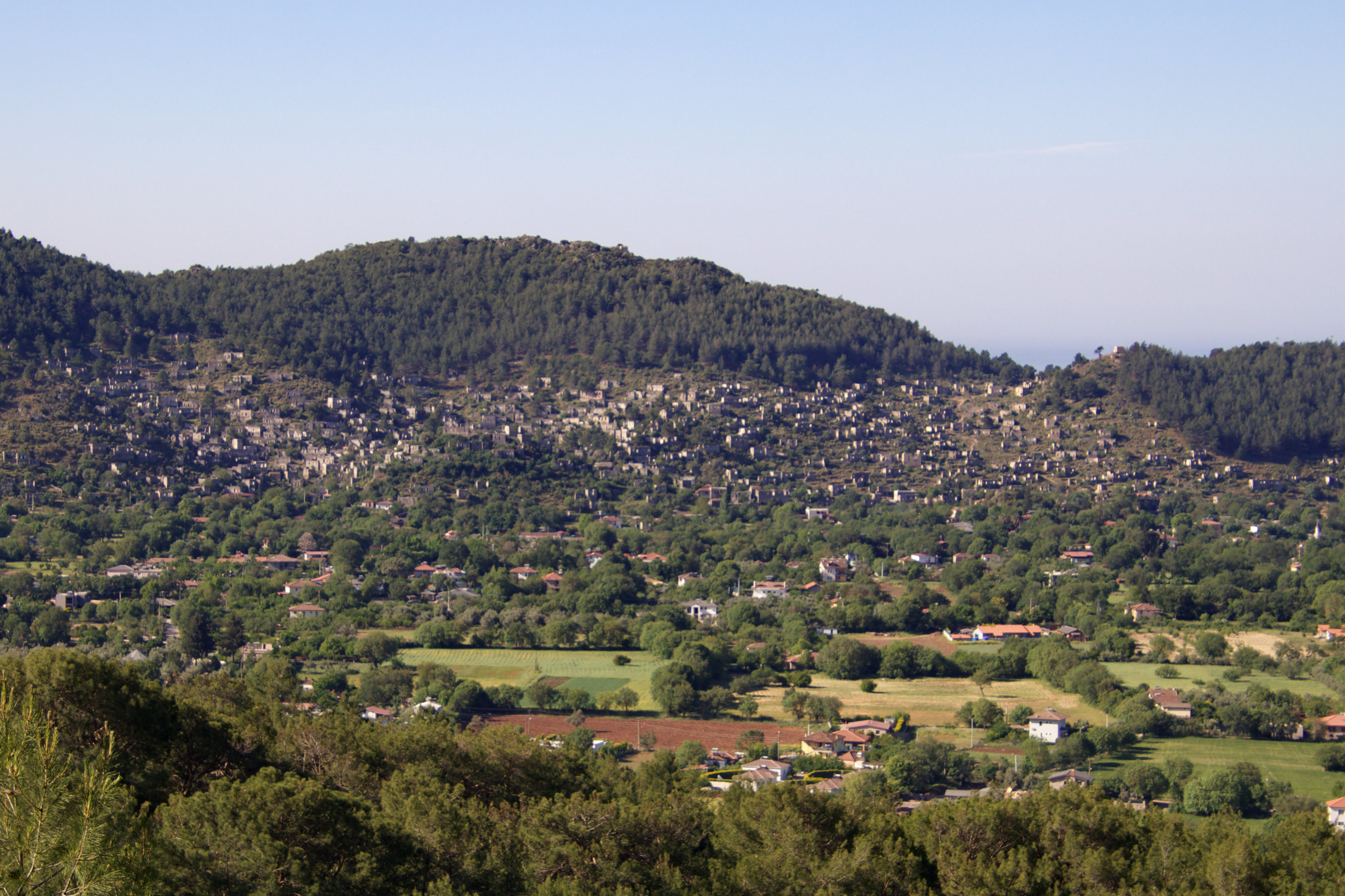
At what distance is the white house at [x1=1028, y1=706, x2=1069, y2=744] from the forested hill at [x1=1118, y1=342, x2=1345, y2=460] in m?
59.8

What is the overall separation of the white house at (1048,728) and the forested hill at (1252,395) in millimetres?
59759

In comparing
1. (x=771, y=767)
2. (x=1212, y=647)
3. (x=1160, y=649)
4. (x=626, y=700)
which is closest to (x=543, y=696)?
(x=626, y=700)

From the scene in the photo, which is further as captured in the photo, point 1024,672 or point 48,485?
point 48,485

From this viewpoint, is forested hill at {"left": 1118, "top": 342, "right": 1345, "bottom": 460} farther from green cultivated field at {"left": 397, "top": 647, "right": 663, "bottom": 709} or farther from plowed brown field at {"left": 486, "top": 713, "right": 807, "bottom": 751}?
plowed brown field at {"left": 486, "top": 713, "right": 807, "bottom": 751}

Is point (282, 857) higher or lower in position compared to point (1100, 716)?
higher

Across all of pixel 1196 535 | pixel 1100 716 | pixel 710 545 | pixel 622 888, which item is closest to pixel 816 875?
pixel 622 888

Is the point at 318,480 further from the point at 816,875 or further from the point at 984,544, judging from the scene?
the point at 816,875

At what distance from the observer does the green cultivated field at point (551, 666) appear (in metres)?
35.4

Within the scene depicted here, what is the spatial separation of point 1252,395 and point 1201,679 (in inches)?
2365

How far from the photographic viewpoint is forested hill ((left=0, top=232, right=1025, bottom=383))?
87.5 m

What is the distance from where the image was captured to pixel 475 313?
103312 mm

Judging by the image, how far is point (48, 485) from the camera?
63.0m

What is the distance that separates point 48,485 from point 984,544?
4399 cm

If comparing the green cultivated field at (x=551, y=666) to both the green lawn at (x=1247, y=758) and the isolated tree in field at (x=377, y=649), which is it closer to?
the isolated tree in field at (x=377, y=649)
